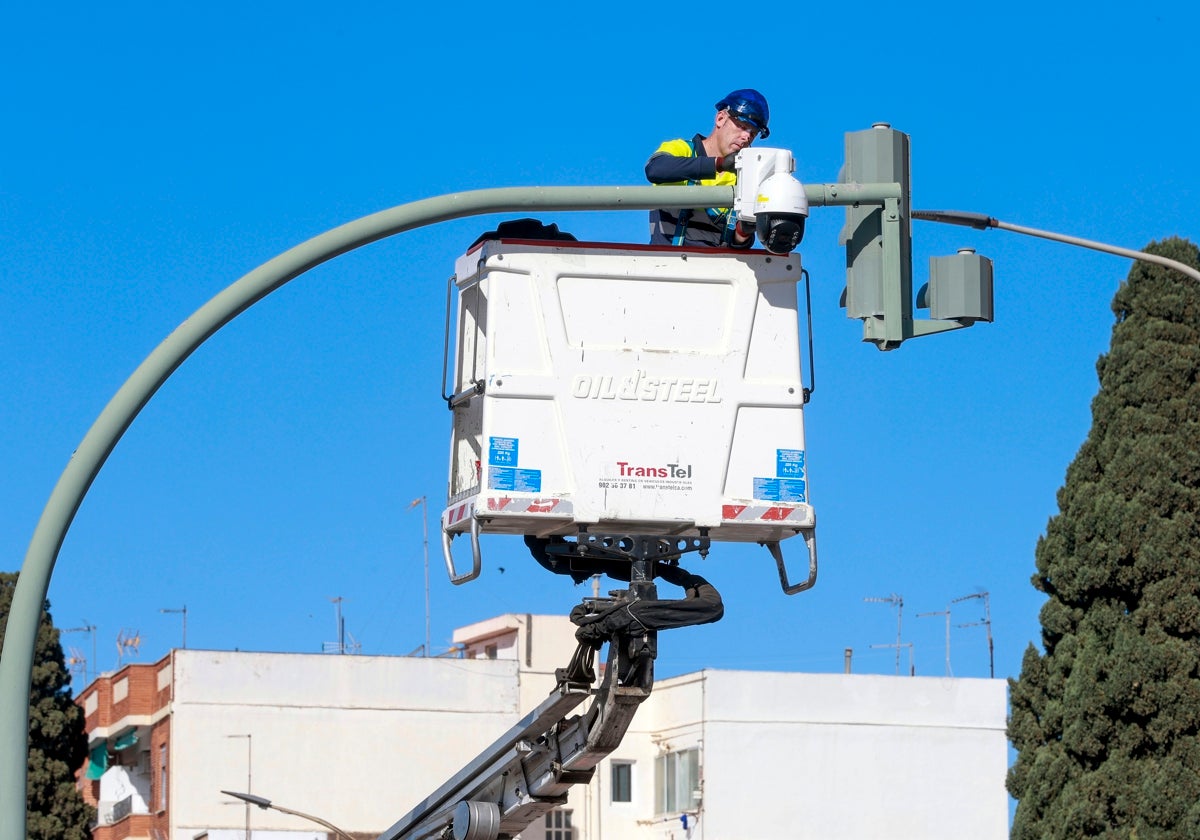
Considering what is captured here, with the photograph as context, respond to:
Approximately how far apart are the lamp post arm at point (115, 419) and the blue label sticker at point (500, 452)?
1466mm

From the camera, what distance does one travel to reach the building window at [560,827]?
5391 cm

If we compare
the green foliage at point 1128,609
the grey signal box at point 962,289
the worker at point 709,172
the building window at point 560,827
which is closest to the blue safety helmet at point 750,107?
the worker at point 709,172

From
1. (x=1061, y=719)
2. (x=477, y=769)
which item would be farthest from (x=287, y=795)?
(x=477, y=769)

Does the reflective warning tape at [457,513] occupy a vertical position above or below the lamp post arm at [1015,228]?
below

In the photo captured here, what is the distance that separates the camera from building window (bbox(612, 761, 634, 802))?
5394cm

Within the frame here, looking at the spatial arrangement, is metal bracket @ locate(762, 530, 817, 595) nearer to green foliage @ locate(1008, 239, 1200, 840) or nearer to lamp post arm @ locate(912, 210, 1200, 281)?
lamp post arm @ locate(912, 210, 1200, 281)

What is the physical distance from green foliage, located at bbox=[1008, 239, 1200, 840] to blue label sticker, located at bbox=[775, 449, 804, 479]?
1506cm

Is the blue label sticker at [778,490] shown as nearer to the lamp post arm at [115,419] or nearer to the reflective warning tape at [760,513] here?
the reflective warning tape at [760,513]

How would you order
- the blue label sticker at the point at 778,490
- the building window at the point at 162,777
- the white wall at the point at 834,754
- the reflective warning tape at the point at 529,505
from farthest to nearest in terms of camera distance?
the building window at the point at 162,777
the white wall at the point at 834,754
the blue label sticker at the point at 778,490
the reflective warning tape at the point at 529,505

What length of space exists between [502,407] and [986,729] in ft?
141

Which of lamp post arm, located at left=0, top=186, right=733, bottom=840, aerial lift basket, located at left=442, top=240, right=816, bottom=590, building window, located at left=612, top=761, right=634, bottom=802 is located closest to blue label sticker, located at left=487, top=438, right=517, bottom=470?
aerial lift basket, located at left=442, top=240, right=816, bottom=590

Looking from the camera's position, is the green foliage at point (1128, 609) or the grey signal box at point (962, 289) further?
the green foliage at point (1128, 609)

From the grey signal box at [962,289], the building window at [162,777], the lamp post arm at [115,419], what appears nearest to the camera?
the lamp post arm at [115,419]

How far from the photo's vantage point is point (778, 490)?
11969 mm
